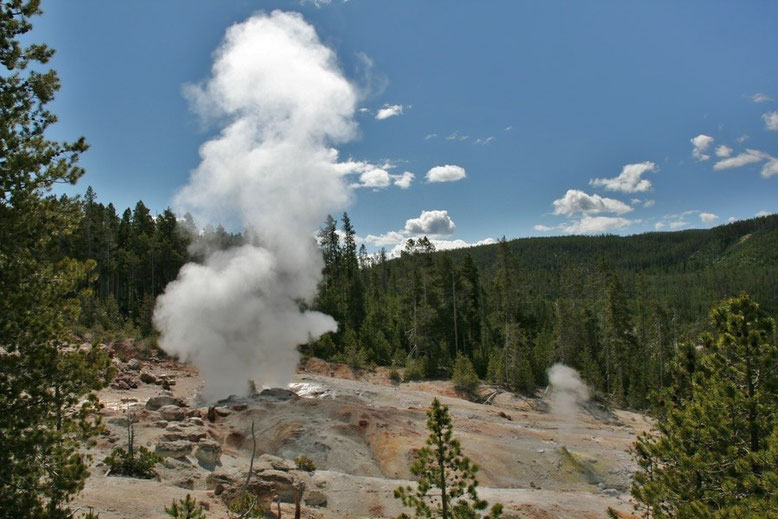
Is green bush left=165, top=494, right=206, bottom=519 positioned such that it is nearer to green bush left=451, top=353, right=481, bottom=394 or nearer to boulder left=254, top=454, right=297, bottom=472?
boulder left=254, top=454, right=297, bottom=472

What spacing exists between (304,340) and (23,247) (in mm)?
24286

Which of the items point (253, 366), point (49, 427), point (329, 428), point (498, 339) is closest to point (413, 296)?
point (498, 339)

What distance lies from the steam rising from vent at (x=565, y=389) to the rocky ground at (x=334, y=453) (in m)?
4.87

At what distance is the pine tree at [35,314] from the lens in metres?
6.39

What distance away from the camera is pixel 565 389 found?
3831 cm

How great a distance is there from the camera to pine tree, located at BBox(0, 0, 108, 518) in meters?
6.39

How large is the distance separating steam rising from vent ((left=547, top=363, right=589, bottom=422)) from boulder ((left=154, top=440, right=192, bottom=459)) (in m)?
26.8

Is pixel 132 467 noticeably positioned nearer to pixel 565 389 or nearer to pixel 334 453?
pixel 334 453

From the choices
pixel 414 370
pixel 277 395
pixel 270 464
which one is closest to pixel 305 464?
pixel 270 464

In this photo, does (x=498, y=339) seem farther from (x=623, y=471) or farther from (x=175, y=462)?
(x=175, y=462)

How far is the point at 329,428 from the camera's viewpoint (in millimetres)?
20188

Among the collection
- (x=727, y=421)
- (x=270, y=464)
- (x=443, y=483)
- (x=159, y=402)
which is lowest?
(x=270, y=464)

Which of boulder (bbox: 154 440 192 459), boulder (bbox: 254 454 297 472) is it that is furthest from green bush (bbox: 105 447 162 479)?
boulder (bbox: 254 454 297 472)

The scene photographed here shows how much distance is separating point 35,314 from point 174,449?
445 inches
